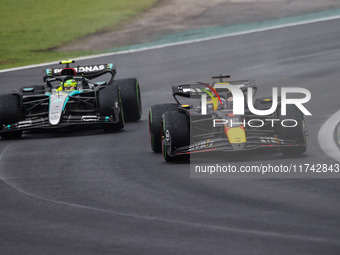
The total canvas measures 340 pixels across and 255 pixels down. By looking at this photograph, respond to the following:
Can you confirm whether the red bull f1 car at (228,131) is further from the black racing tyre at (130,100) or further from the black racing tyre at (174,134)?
the black racing tyre at (130,100)

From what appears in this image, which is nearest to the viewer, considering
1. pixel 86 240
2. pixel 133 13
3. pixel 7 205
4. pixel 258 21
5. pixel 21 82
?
pixel 86 240

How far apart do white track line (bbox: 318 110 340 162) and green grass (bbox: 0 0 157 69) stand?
1570 cm

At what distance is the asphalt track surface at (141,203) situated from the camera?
7586 mm

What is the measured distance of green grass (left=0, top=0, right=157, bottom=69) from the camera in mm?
31891

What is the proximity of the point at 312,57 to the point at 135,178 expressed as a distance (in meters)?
16.9

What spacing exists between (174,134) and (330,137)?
3.30 m

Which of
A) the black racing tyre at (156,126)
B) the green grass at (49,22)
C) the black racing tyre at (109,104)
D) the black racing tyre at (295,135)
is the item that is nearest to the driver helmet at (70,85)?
the black racing tyre at (109,104)

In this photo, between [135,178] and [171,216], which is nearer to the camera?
[171,216]

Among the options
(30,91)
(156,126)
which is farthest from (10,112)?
(156,126)

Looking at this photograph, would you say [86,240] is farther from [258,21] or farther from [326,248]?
[258,21]

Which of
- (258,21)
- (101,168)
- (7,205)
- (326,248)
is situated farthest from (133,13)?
(326,248)

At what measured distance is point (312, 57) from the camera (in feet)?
88.9

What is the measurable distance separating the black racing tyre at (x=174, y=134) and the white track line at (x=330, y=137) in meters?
2.17

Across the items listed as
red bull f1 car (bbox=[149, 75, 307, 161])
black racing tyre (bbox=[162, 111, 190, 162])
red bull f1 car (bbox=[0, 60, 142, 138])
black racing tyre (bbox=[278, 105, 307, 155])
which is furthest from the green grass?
black racing tyre (bbox=[278, 105, 307, 155])
